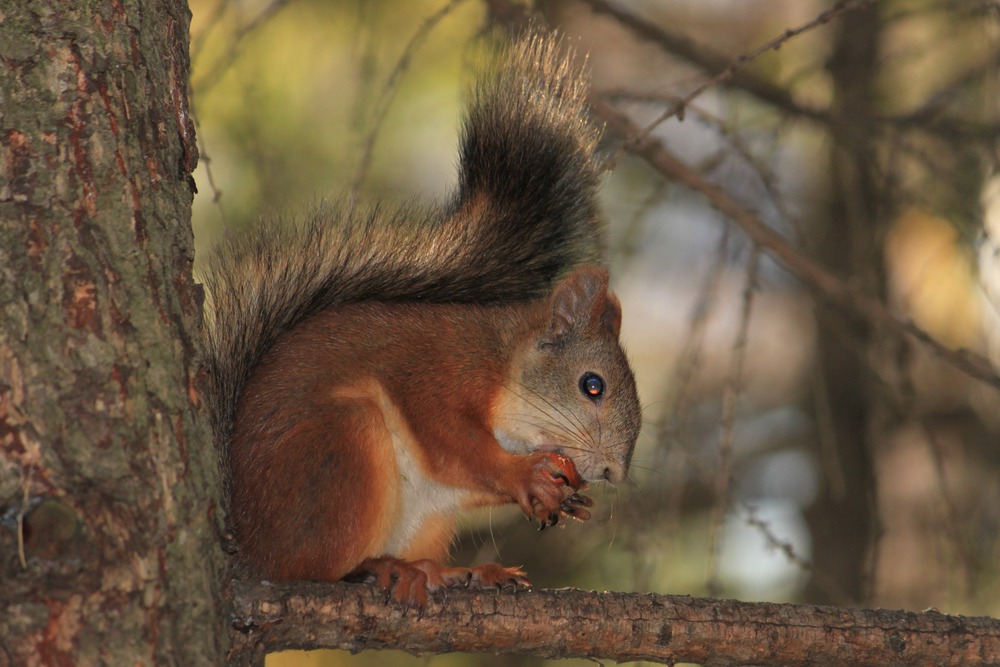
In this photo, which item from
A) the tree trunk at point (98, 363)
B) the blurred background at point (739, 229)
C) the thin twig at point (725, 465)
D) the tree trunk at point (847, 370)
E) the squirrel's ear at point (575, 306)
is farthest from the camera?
the tree trunk at point (847, 370)

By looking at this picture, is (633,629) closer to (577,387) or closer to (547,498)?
(547,498)

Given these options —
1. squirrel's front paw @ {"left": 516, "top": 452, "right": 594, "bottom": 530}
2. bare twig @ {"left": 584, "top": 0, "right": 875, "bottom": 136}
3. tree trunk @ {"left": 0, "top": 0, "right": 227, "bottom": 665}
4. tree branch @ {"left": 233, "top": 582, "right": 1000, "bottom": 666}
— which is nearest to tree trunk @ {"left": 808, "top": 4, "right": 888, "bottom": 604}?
bare twig @ {"left": 584, "top": 0, "right": 875, "bottom": 136}

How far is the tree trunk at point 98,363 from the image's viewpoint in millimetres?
1230

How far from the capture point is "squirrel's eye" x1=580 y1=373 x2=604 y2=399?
239 centimetres

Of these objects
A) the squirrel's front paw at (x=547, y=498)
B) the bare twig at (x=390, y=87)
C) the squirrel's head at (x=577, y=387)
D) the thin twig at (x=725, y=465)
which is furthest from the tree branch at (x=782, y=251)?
the squirrel's front paw at (x=547, y=498)

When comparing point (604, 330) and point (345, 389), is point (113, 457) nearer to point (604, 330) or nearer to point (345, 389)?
point (345, 389)

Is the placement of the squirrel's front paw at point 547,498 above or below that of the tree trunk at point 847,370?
below

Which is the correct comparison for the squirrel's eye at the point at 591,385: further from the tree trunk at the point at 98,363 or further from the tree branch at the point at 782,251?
the tree trunk at the point at 98,363

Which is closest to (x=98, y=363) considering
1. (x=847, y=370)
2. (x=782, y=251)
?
(x=782, y=251)

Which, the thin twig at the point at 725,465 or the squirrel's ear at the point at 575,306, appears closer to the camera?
the thin twig at the point at 725,465

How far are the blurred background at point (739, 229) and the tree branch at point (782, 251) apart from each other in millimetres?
25

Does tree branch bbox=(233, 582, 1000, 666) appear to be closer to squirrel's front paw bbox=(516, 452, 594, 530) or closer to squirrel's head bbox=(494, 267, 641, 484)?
squirrel's front paw bbox=(516, 452, 594, 530)

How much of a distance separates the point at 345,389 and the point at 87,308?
0.73 meters

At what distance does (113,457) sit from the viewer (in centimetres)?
130
